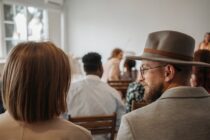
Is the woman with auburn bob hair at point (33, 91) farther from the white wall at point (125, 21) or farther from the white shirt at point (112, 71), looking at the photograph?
the white wall at point (125, 21)

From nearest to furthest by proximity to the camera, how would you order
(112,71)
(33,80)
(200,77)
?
(33,80)
(200,77)
(112,71)

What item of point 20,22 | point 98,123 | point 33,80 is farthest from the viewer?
point 20,22

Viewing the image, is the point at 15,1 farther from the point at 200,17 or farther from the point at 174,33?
the point at 174,33

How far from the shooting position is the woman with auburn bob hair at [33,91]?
37.6 inches

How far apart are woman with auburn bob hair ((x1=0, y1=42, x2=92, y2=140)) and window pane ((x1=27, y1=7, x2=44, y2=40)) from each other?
5750 millimetres

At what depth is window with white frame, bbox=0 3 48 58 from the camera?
6025mm

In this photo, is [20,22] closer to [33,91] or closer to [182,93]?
[33,91]

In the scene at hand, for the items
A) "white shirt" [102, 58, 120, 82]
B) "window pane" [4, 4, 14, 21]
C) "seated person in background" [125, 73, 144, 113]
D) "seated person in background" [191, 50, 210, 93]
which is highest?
"window pane" [4, 4, 14, 21]

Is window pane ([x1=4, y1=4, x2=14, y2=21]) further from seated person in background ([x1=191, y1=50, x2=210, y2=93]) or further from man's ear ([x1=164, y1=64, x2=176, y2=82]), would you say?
man's ear ([x1=164, y1=64, x2=176, y2=82])

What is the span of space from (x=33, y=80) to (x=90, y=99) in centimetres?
149

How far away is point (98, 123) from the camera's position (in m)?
2.19

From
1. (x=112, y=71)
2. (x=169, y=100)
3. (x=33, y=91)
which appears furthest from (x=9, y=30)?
(x=169, y=100)

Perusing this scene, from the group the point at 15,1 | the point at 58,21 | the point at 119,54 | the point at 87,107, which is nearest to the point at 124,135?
the point at 87,107

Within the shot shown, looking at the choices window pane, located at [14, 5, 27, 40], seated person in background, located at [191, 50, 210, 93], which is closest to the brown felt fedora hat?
seated person in background, located at [191, 50, 210, 93]
